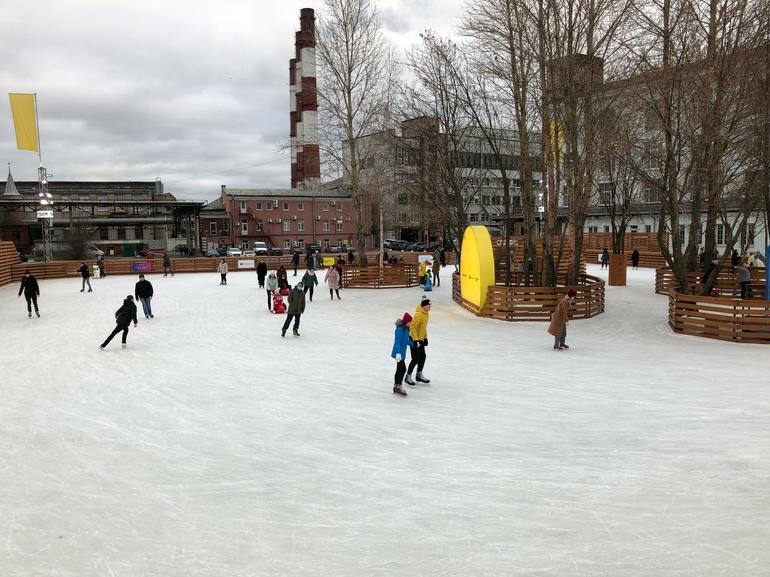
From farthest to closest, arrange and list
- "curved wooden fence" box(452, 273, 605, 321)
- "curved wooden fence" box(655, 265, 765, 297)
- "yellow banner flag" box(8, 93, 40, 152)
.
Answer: "yellow banner flag" box(8, 93, 40, 152) → "curved wooden fence" box(655, 265, 765, 297) → "curved wooden fence" box(452, 273, 605, 321)

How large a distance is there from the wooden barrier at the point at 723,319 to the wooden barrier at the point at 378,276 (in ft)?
50.4

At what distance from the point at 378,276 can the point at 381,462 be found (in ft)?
73.4

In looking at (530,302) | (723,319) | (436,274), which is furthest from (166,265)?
(723,319)

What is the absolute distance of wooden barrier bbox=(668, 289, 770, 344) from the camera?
14172 mm

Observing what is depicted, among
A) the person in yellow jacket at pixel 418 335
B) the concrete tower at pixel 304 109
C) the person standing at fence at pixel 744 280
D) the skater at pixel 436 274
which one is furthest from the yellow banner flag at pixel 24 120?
the person standing at fence at pixel 744 280

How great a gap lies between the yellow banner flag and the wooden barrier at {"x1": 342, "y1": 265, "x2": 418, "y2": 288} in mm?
21369

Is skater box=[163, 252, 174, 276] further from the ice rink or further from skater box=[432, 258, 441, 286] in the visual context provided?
the ice rink

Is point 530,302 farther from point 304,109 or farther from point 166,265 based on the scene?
point 304,109

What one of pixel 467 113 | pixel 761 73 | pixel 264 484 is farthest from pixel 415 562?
pixel 467 113

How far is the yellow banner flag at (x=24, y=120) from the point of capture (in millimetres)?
32531

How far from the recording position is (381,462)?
6.62m

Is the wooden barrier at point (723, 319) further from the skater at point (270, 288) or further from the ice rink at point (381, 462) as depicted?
the skater at point (270, 288)

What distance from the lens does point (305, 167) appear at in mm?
67938

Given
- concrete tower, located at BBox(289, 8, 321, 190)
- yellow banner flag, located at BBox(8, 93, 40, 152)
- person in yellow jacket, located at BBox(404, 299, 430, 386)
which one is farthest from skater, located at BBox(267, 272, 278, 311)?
concrete tower, located at BBox(289, 8, 321, 190)
